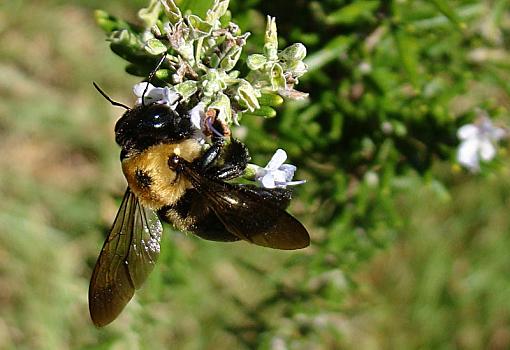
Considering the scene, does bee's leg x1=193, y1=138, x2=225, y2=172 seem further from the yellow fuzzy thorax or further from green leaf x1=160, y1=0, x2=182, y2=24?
green leaf x1=160, y1=0, x2=182, y2=24

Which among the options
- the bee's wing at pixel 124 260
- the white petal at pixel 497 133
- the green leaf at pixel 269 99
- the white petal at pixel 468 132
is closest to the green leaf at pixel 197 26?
the green leaf at pixel 269 99

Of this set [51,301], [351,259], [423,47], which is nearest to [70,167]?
[51,301]

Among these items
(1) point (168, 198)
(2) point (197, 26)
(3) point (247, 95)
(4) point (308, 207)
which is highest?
(2) point (197, 26)

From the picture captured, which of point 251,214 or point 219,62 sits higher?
point 219,62

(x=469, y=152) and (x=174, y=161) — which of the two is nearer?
(x=174, y=161)

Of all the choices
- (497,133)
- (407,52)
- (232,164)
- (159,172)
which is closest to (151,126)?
(159,172)

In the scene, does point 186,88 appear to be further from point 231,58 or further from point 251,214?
point 251,214

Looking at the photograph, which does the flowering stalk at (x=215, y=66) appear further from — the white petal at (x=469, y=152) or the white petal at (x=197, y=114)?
the white petal at (x=469, y=152)
